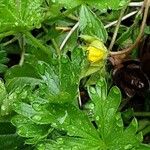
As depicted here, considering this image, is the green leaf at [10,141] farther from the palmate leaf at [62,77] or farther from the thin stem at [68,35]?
the thin stem at [68,35]

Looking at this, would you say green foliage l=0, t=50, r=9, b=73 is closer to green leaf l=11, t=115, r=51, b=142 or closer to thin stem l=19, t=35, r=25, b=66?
thin stem l=19, t=35, r=25, b=66

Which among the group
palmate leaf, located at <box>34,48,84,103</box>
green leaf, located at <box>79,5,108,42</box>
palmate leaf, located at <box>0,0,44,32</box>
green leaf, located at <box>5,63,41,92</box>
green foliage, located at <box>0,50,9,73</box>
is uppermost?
palmate leaf, located at <box>0,0,44,32</box>

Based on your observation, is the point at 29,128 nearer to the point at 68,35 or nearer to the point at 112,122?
the point at 112,122

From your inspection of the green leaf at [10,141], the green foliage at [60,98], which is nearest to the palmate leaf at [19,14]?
the green foliage at [60,98]

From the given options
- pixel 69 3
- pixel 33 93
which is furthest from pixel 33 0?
pixel 33 93

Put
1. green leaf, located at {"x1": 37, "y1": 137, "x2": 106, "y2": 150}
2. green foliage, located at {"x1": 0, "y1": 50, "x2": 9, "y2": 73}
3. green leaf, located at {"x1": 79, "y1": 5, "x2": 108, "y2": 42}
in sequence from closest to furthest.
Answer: green leaf, located at {"x1": 37, "y1": 137, "x2": 106, "y2": 150}
green leaf, located at {"x1": 79, "y1": 5, "x2": 108, "y2": 42}
green foliage, located at {"x1": 0, "y1": 50, "x2": 9, "y2": 73}

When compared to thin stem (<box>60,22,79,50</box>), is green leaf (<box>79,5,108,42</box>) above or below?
above

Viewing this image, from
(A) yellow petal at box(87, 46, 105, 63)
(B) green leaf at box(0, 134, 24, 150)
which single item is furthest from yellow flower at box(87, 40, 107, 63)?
(B) green leaf at box(0, 134, 24, 150)
